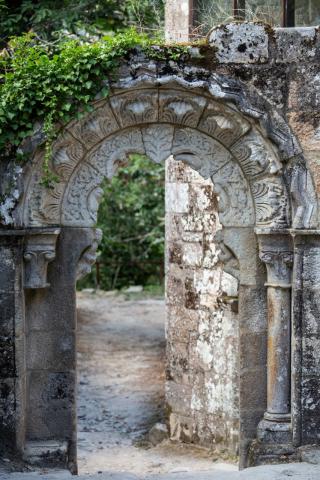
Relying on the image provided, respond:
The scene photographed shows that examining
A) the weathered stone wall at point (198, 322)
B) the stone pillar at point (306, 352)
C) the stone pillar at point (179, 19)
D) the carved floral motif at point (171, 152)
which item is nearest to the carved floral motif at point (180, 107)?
the carved floral motif at point (171, 152)

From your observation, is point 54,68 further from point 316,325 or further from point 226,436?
point 226,436

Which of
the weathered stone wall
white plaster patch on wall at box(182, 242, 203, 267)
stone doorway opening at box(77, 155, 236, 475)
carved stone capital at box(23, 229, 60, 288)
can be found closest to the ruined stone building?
carved stone capital at box(23, 229, 60, 288)

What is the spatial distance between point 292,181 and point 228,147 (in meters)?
0.56

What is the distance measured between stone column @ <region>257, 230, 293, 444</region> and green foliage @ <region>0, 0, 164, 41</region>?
349 centimetres

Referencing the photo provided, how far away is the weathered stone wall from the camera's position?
8641 millimetres

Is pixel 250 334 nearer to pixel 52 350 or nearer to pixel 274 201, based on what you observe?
pixel 274 201

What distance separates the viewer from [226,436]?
8.71 metres

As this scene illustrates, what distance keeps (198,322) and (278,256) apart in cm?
237

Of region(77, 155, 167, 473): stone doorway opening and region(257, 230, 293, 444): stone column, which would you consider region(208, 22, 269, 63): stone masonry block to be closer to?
region(257, 230, 293, 444): stone column

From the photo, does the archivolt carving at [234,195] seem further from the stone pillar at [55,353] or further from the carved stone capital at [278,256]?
the stone pillar at [55,353]

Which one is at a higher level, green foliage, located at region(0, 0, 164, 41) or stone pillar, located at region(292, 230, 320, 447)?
green foliage, located at region(0, 0, 164, 41)

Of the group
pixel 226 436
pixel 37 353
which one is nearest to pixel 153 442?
pixel 226 436

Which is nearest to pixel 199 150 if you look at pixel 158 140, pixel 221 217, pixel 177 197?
pixel 158 140

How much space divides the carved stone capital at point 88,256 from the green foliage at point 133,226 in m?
8.39
